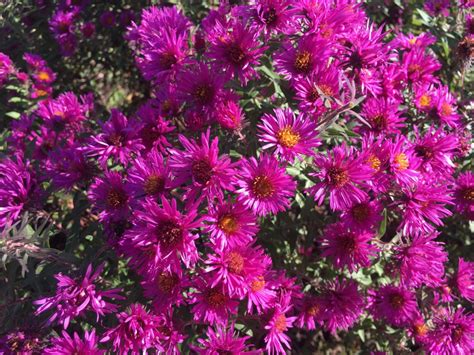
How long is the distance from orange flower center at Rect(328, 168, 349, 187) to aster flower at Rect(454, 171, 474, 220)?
31.9 inches

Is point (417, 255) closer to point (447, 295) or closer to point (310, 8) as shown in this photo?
point (447, 295)

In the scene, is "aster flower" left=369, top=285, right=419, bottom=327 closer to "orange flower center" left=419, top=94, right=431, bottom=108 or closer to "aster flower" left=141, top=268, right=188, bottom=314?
"orange flower center" left=419, top=94, right=431, bottom=108

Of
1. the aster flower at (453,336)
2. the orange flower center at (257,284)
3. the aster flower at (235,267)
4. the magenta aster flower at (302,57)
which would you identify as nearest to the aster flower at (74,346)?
the aster flower at (235,267)

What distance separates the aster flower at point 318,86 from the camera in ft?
5.84

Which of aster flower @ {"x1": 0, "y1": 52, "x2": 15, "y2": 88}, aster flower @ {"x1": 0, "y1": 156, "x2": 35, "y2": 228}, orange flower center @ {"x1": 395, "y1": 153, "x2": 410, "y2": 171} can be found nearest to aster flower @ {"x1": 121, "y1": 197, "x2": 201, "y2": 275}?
aster flower @ {"x1": 0, "y1": 156, "x2": 35, "y2": 228}

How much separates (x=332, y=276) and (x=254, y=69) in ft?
4.48

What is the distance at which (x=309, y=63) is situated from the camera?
5.81 feet

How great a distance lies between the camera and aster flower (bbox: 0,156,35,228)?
1865 millimetres

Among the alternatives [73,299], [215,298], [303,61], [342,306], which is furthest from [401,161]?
[73,299]

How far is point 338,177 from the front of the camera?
170 centimetres

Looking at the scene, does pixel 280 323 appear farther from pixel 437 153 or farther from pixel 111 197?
pixel 437 153

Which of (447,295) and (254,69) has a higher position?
(254,69)

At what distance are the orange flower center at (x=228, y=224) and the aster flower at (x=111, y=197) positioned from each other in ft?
1.45

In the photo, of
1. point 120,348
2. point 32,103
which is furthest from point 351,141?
point 32,103
